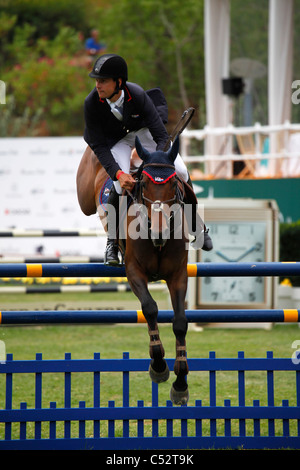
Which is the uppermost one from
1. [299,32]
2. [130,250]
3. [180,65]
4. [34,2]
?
[34,2]

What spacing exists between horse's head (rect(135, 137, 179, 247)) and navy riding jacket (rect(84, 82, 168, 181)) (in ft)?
1.31

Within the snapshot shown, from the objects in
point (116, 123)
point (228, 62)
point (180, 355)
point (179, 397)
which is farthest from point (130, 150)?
point (228, 62)

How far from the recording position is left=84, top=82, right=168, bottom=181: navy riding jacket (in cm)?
519

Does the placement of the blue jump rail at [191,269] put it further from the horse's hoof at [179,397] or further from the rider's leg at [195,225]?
the horse's hoof at [179,397]

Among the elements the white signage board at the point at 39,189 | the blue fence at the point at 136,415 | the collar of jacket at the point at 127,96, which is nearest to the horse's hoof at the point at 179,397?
the blue fence at the point at 136,415

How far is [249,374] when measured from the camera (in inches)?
306

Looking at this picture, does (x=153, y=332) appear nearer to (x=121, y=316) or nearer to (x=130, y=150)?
(x=121, y=316)

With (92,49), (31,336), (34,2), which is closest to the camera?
(31,336)

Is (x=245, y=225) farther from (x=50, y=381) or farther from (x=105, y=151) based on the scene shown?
(x=105, y=151)

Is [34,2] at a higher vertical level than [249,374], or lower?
higher

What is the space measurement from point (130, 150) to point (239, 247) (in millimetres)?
5298

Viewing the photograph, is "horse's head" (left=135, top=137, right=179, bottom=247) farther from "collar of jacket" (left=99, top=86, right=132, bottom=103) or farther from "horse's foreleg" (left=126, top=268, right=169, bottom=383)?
"collar of jacket" (left=99, top=86, right=132, bottom=103)

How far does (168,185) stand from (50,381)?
3726mm

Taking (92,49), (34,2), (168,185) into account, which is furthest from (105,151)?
(34,2)
